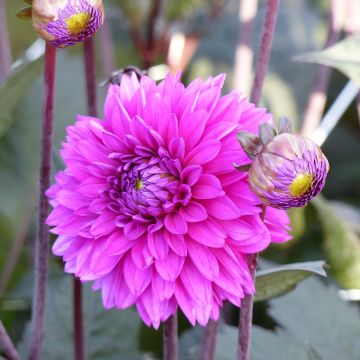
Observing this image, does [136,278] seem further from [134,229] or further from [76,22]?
[76,22]

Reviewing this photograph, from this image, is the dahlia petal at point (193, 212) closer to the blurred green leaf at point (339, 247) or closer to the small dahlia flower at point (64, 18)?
the small dahlia flower at point (64, 18)

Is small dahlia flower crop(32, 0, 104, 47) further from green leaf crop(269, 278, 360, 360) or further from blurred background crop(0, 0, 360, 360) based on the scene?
green leaf crop(269, 278, 360, 360)

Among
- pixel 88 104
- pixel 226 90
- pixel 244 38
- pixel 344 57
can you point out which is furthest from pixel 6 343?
pixel 226 90

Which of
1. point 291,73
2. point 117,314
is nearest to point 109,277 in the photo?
point 117,314

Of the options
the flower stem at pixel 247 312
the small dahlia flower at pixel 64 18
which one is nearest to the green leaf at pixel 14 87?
the small dahlia flower at pixel 64 18

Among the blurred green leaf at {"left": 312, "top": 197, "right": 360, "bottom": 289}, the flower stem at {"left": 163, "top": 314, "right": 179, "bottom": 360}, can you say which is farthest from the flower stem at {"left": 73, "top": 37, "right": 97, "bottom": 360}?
the blurred green leaf at {"left": 312, "top": 197, "right": 360, "bottom": 289}

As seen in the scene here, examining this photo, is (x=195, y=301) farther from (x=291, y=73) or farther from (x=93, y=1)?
(x=291, y=73)
